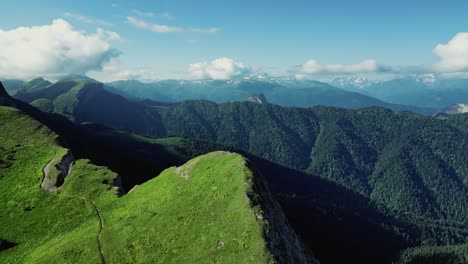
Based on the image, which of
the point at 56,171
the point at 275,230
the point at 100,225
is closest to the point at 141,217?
the point at 100,225

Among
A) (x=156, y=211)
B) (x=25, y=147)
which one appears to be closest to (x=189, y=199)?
(x=156, y=211)

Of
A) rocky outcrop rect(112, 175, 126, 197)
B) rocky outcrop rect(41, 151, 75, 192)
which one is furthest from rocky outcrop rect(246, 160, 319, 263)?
rocky outcrop rect(41, 151, 75, 192)

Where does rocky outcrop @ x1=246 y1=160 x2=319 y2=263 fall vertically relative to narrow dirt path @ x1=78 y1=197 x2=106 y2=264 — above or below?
above

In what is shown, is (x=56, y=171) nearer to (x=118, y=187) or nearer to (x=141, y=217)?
(x=118, y=187)

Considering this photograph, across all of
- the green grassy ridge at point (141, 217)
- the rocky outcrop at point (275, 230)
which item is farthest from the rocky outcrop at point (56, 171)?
the rocky outcrop at point (275, 230)

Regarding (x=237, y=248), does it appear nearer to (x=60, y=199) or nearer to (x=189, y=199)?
(x=189, y=199)

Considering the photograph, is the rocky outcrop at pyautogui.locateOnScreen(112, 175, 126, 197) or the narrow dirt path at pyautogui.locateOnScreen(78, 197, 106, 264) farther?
the rocky outcrop at pyautogui.locateOnScreen(112, 175, 126, 197)

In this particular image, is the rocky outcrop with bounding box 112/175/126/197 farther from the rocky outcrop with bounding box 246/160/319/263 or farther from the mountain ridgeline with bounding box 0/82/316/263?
the rocky outcrop with bounding box 246/160/319/263
